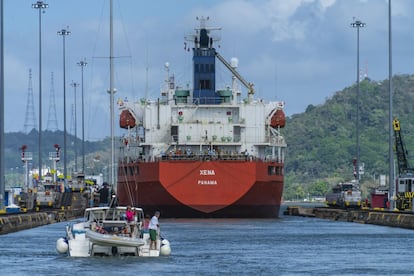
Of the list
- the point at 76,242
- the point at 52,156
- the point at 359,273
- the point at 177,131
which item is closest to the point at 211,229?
the point at 177,131

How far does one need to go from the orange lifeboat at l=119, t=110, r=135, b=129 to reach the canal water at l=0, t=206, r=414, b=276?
20604 millimetres

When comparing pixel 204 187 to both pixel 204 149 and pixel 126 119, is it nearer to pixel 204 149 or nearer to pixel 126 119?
pixel 204 149

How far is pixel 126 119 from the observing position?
4700 inches

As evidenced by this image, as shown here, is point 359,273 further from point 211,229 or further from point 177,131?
point 177,131

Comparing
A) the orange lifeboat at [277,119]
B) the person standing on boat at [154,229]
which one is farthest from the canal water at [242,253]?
the orange lifeboat at [277,119]

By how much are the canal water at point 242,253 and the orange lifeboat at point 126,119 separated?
20604 mm

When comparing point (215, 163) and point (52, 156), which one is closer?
point (215, 163)

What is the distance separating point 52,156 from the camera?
577 feet

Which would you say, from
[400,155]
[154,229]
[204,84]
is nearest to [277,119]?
[204,84]

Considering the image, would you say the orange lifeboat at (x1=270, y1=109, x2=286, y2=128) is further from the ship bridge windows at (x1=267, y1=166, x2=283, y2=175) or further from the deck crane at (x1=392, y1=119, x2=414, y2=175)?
the deck crane at (x1=392, y1=119, x2=414, y2=175)

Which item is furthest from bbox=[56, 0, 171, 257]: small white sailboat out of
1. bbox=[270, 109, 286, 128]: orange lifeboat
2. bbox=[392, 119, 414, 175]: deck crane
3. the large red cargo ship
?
bbox=[392, 119, 414, 175]: deck crane

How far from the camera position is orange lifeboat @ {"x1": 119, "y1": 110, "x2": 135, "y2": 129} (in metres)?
119

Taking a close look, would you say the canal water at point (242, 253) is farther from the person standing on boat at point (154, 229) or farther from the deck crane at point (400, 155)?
the deck crane at point (400, 155)

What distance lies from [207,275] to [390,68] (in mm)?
57633
